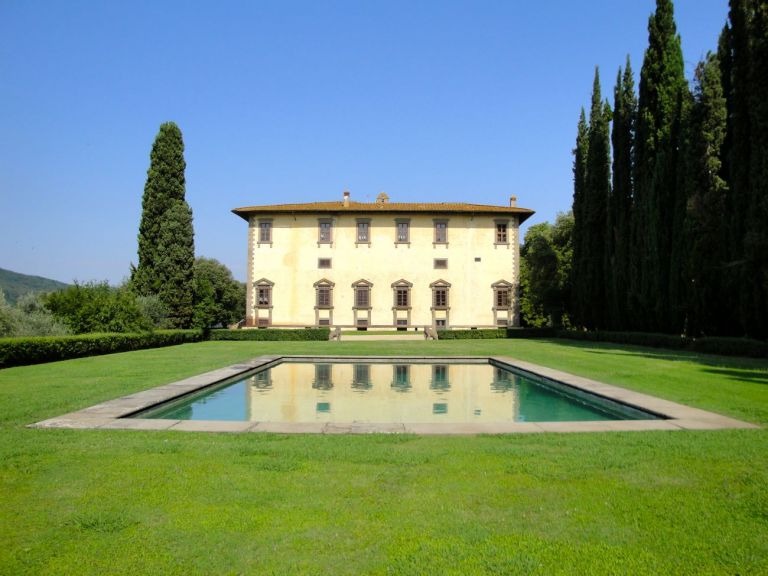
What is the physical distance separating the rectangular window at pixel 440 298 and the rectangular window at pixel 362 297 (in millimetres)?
4581

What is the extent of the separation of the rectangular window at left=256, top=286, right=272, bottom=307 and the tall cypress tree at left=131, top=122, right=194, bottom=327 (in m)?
6.31

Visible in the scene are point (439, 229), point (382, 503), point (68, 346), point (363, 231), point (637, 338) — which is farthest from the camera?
point (439, 229)

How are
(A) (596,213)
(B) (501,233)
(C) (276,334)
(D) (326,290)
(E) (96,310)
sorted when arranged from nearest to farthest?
(E) (96,310)
(A) (596,213)
(C) (276,334)
(D) (326,290)
(B) (501,233)

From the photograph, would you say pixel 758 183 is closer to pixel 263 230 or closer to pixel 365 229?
pixel 365 229

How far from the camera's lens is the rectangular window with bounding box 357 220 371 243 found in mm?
36875

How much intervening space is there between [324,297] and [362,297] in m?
2.63

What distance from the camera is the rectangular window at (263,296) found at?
120 ft

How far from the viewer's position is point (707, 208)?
20062 mm

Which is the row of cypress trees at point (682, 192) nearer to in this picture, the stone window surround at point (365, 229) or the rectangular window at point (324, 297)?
the stone window surround at point (365, 229)

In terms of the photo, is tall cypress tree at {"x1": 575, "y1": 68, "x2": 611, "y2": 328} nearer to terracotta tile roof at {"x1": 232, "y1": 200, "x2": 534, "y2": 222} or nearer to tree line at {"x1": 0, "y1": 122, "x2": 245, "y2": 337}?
terracotta tile roof at {"x1": 232, "y1": 200, "x2": 534, "y2": 222}

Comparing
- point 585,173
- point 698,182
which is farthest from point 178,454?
point 585,173

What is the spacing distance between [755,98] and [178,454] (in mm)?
20452

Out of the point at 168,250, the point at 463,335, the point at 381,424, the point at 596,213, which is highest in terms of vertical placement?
the point at 596,213

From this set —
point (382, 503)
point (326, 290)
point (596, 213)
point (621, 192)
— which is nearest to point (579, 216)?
point (596, 213)
